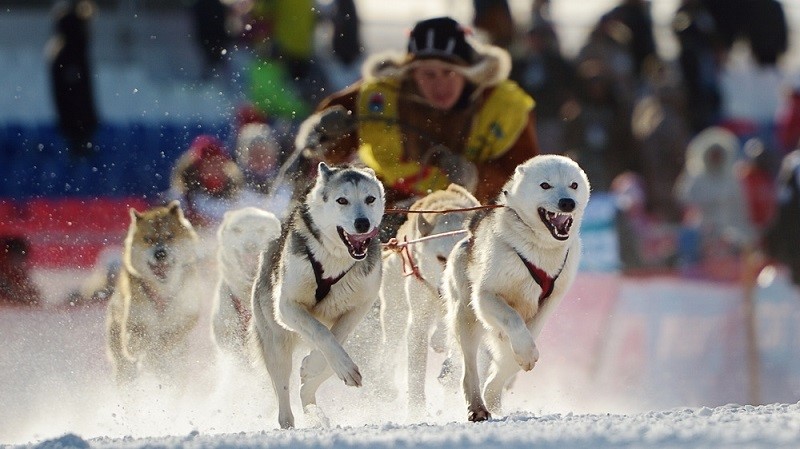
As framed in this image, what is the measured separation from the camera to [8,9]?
12.9 meters

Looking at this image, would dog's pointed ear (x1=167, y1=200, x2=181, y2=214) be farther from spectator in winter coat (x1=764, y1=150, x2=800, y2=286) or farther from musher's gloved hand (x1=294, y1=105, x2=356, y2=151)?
spectator in winter coat (x1=764, y1=150, x2=800, y2=286)

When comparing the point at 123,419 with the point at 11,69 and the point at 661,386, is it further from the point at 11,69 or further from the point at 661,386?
the point at 11,69

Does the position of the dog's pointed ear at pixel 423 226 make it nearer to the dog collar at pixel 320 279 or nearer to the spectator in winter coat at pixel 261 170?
the spectator in winter coat at pixel 261 170

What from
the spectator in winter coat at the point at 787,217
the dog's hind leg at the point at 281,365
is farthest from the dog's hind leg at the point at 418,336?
the spectator in winter coat at the point at 787,217

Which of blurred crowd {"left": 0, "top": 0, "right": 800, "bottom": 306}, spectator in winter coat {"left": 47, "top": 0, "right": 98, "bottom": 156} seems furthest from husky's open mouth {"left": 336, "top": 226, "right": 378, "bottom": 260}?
spectator in winter coat {"left": 47, "top": 0, "right": 98, "bottom": 156}

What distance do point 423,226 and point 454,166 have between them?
63 cm

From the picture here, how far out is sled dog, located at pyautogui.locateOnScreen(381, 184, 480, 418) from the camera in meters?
7.30

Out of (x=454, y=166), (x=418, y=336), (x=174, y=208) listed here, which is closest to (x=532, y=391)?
(x=454, y=166)

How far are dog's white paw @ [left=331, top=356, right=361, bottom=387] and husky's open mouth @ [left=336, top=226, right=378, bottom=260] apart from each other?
391mm

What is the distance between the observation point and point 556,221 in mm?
6359

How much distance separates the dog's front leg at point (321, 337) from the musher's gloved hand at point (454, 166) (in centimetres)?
161

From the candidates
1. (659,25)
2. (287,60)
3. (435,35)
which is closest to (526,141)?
(435,35)

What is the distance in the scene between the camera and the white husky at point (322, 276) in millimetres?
6465

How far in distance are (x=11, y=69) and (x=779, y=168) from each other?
558 centimetres
